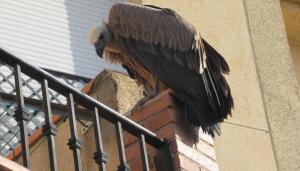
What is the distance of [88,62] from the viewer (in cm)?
963

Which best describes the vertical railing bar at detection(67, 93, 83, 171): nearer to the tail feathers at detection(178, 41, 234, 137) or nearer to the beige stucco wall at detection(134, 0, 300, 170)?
the tail feathers at detection(178, 41, 234, 137)

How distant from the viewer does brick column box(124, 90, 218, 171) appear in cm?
645

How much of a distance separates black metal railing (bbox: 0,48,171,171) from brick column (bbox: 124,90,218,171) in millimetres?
84

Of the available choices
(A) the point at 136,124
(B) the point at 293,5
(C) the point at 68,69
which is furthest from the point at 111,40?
(B) the point at 293,5

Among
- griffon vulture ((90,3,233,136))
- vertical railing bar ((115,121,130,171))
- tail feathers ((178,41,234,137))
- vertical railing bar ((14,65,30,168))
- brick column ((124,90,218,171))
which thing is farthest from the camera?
griffon vulture ((90,3,233,136))

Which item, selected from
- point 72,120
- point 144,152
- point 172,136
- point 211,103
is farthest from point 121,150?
point 211,103

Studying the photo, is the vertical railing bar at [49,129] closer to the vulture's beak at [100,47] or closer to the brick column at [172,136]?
the brick column at [172,136]

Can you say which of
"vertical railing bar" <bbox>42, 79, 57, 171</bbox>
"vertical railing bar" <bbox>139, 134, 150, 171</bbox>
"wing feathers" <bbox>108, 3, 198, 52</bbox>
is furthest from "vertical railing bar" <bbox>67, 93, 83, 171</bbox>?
"wing feathers" <bbox>108, 3, 198, 52</bbox>

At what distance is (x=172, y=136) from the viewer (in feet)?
21.3

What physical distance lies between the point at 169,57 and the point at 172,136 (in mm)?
1157

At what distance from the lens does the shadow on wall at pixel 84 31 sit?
9.57 m

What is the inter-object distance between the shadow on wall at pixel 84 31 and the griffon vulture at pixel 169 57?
4.09 feet

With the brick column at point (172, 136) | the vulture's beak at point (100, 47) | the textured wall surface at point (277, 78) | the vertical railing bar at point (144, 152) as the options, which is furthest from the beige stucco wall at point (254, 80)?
the vertical railing bar at point (144, 152)

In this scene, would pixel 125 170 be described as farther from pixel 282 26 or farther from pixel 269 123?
pixel 282 26
